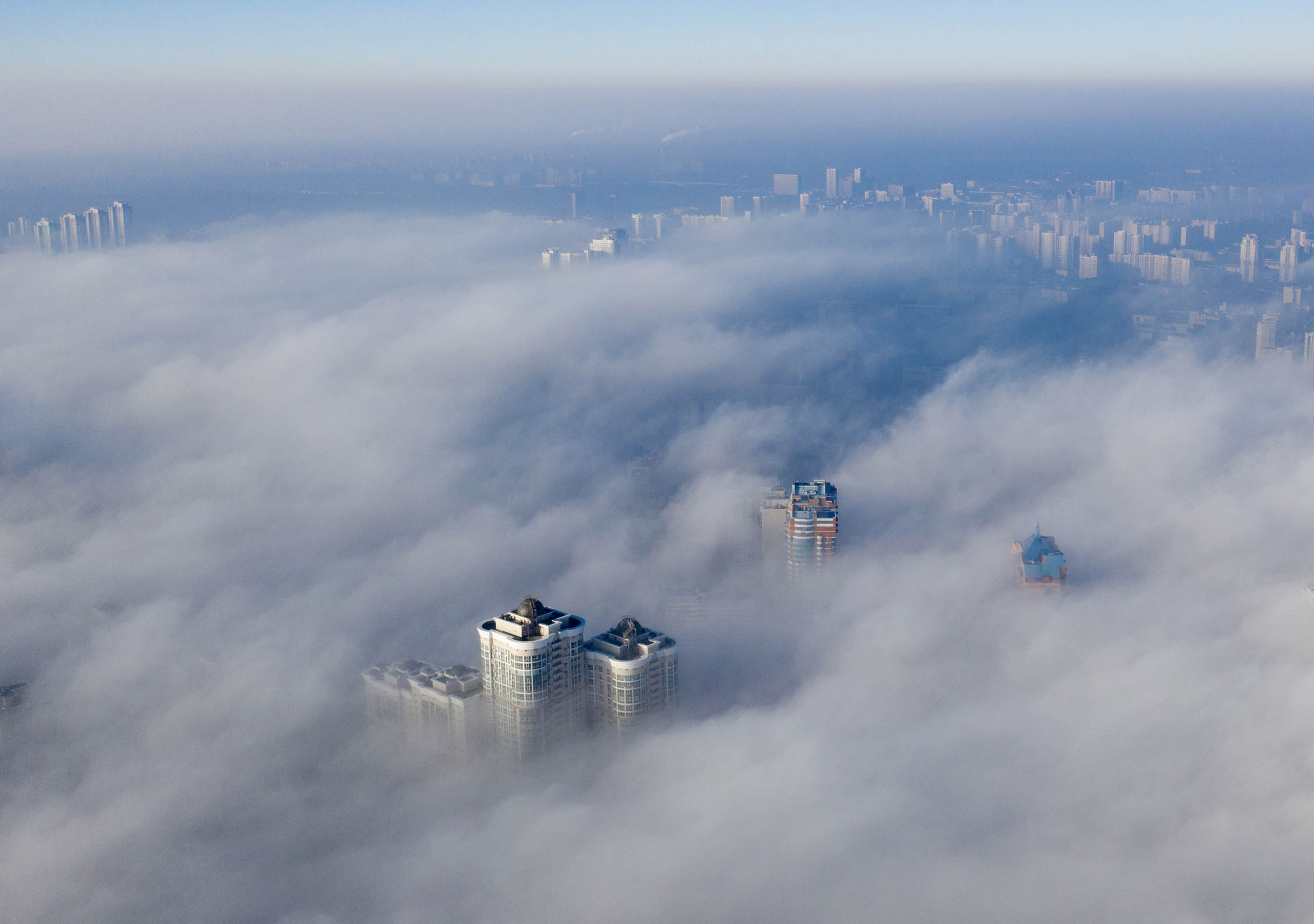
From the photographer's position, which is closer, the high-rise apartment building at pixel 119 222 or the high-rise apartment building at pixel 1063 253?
the high-rise apartment building at pixel 119 222

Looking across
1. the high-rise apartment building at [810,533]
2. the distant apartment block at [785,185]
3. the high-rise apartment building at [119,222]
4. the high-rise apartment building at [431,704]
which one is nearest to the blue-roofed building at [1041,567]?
the high-rise apartment building at [810,533]

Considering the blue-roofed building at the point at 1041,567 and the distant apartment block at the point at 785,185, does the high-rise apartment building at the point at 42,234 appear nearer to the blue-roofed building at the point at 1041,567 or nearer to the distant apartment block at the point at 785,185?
the distant apartment block at the point at 785,185

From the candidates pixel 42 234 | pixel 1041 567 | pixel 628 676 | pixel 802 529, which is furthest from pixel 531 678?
pixel 42 234

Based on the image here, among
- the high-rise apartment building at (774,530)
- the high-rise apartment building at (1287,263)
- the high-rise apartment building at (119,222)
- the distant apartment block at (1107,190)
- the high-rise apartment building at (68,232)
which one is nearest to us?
the high-rise apartment building at (774,530)

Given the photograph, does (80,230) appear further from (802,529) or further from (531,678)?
(802,529)

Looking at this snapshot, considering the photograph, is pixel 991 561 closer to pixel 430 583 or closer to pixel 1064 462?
pixel 1064 462

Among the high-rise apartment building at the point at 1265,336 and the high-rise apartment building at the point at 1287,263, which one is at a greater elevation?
the high-rise apartment building at the point at 1287,263
